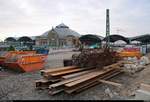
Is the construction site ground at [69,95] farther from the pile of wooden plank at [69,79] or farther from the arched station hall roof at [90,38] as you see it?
the arched station hall roof at [90,38]

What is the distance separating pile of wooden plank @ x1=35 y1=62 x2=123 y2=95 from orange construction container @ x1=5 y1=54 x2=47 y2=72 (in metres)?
3.73

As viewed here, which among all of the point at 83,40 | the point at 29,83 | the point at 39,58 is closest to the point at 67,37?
the point at 83,40


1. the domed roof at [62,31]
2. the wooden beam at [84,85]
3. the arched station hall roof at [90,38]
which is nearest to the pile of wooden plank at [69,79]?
the wooden beam at [84,85]

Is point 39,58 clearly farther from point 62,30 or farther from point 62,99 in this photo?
point 62,30

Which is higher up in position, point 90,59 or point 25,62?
point 90,59

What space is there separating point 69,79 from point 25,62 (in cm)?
484

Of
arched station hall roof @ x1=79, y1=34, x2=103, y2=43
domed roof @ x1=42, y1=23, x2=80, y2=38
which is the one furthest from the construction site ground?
domed roof @ x1=42, y1=23, x2=80, y2=38

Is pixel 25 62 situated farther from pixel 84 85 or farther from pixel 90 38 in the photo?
pixel 90 38

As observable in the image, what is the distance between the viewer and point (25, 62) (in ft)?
33.5

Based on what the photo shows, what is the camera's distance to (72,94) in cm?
576

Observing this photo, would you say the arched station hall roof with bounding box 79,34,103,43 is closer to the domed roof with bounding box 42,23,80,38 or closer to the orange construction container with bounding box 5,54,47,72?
the orange construction container with bounding box 5,54,47,72

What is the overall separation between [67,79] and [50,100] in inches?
37.0

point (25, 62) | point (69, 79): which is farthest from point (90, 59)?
point (25, 62)

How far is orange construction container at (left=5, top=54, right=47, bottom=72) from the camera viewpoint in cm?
1006
